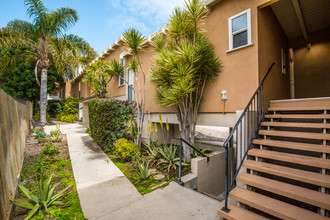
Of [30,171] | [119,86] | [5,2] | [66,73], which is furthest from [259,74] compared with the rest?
[66,73]

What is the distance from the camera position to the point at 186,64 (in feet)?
16.5

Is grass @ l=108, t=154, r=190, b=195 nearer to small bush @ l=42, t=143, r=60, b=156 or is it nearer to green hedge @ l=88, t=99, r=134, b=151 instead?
green hedge @ l=88, t=99, r=134, b=151

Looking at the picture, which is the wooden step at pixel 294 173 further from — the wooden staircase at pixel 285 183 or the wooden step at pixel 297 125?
the wooden step at pixel 297 125

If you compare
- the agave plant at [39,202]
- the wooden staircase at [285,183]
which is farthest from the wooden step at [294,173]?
the agave plant at [39,202]

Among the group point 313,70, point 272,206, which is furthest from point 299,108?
point 313,70

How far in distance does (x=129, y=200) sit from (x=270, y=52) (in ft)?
20.2

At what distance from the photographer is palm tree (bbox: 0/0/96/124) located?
1077cm

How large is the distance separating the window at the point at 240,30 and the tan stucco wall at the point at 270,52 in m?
0.32

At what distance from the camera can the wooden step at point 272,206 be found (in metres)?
2.30

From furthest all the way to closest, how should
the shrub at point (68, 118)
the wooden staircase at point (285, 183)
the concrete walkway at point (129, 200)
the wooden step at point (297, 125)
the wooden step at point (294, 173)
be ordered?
1. the shrub at point (68, 118)
2. the wooden step at point (297, 125)
3. the concrete walkway at point (129, 200)
4. the wooden step at point (294, 173)
5. the wooden staircase at point (285, 183)

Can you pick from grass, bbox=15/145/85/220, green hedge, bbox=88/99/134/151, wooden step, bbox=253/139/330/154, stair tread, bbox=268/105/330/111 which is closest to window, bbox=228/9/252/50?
stair tread, bbox=268/105/330/111

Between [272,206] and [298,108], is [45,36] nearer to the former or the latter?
[298,108]

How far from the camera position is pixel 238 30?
5.03 metres

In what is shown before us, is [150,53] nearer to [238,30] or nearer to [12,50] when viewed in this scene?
[238,30]
